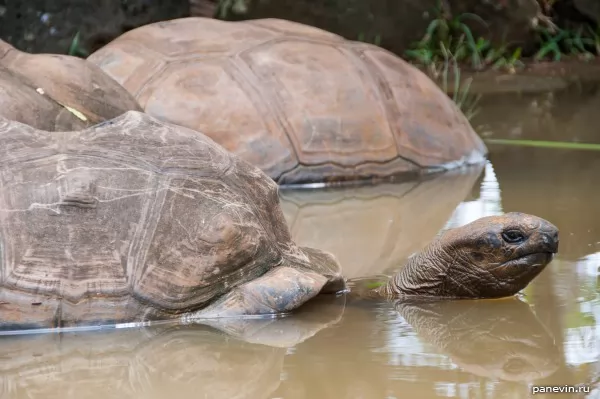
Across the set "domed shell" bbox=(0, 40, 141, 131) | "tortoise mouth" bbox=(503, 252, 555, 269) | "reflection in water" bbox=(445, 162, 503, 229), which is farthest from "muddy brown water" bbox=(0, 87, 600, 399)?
"domed shell" bbox=(0, 40, 141, 131)

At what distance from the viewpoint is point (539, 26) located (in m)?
9.68

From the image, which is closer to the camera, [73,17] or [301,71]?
[301,71]

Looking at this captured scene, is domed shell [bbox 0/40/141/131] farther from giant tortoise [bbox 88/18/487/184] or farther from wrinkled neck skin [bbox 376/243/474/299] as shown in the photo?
wrinkled neck skin [bbox 376/243/474/299]

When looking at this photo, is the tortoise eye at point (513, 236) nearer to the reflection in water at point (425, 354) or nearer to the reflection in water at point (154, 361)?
the reflection in water at point (425, 354)

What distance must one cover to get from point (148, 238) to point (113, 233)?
0.10m

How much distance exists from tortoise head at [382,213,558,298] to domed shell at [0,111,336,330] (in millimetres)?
513

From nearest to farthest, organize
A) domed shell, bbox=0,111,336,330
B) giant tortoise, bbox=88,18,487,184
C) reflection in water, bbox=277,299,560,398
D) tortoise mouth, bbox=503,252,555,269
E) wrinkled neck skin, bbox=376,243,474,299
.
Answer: reflection in water, bbox=277,299,560,398
domed shell, bbox=0,111,336,330
tortoise mouth, bbox=503,252,555,269
wrinkled neck skin, bbox=376,243,474,299
giant tortoise, bbox=88,18,487,184

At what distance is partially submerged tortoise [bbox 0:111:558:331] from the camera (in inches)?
99.5

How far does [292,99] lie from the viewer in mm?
4828

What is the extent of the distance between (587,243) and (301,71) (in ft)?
6.66

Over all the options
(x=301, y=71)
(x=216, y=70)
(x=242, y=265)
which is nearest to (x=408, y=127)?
(x=301, y=71)

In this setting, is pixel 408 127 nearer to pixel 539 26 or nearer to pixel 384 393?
pixel 384 393

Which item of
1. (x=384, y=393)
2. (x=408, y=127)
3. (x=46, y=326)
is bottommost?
(x=408, y=127)

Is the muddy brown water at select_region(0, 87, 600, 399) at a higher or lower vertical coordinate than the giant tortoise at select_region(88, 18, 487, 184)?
higher
